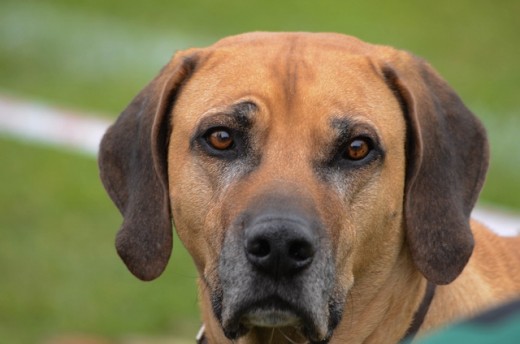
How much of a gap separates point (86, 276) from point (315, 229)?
6.16 m

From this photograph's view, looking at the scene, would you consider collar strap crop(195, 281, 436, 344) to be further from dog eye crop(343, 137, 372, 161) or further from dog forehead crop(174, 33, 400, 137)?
dog forehead crop(174, 33, 400, 137)

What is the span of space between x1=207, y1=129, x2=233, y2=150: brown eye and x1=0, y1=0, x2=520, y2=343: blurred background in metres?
1.27

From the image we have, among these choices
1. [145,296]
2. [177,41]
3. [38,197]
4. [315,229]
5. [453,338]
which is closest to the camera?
[453,338]

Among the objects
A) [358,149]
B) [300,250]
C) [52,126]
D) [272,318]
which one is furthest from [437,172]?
[52,126]

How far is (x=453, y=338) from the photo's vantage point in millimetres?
2383

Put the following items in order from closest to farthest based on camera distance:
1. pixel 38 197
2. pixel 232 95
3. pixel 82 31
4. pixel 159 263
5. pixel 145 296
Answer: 1. pixel 232 95
2. pixel 159 263
3. pixel 145 296
4. pixel 38 197
5. pixel 82 31

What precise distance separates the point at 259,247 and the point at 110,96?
1151 cm

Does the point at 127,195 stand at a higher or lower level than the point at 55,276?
higher

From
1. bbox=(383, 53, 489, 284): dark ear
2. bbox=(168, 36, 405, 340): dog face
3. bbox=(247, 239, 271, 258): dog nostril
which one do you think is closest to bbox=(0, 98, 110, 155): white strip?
bbox=(168, 36, 405, 340): dog face

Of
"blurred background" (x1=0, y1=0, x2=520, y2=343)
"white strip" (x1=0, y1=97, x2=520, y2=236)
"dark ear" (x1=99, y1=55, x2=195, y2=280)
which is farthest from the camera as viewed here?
"white strip" (x1=0, y1=97, x2=520, y2=236)

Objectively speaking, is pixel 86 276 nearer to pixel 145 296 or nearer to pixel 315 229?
pixel 145 296

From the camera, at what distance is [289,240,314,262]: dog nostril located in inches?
170

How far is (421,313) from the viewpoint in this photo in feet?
15.9

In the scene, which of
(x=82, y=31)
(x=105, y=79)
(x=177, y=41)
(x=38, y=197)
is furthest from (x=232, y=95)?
(x=82, y=31)
